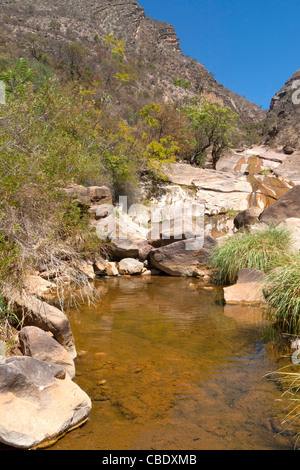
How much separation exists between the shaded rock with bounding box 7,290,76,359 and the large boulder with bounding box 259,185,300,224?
8.13 meters

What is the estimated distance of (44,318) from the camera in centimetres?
438

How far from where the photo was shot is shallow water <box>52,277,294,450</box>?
2766 millimetres

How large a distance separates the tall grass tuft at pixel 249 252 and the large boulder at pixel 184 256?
98cm

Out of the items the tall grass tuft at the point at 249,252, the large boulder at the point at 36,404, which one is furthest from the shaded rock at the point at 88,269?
the large boulder at the point at 36,404

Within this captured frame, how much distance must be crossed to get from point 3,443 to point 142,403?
4.08ft

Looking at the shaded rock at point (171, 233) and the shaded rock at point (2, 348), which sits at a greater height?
the shaded rock at point (171, 233)

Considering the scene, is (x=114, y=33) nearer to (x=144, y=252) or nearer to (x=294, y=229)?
(x=144, y=252)

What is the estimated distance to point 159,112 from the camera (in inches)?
812

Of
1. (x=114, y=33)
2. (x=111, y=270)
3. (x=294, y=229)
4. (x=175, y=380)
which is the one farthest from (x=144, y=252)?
(x=114, y=33)

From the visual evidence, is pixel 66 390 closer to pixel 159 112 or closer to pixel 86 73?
pixel 159 112

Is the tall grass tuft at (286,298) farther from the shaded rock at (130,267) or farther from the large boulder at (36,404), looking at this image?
the shaded rock at (130,267)

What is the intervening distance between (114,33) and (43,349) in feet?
180

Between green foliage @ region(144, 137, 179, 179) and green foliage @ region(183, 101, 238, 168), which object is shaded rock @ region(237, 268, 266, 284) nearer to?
green foliage @ region(144, 137, 179, 179)

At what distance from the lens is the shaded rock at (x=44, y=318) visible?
4.32 meters
